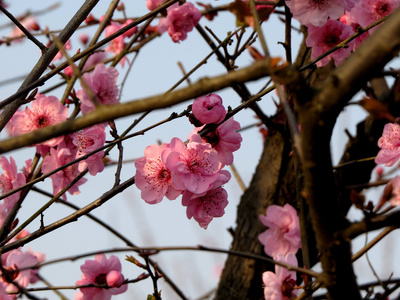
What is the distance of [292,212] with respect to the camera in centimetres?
166

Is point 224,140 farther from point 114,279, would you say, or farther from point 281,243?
point 114,279

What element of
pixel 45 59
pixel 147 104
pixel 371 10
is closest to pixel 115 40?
pixel 45 59

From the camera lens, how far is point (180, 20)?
7.67 ft

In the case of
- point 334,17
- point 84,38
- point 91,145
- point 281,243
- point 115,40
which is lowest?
point 281,243

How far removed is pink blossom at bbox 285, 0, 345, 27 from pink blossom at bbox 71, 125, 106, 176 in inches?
31.1

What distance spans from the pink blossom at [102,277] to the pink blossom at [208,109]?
2.07ft

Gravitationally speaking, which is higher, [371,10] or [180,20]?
[180,20]

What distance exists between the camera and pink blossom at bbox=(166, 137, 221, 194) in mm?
1443

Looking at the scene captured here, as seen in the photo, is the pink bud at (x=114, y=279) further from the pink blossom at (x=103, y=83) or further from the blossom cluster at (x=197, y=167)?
the pink blossom at (x=103, y=83)

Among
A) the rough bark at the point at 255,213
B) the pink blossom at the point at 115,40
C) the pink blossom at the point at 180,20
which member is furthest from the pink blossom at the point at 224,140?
the pink blossom at the point at 115,40

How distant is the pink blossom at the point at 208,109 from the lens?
4.64 feet

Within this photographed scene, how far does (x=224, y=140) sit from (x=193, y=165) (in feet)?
0.53

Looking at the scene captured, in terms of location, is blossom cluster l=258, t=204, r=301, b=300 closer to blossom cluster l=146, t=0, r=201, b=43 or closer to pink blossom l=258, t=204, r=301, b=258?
pink blossom l=258, t=204, r=301, b=258

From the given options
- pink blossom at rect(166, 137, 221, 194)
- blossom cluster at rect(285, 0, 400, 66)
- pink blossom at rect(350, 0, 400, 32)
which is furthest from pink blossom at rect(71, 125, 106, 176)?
pink blossom at rect(350, 0, 400, 32)
